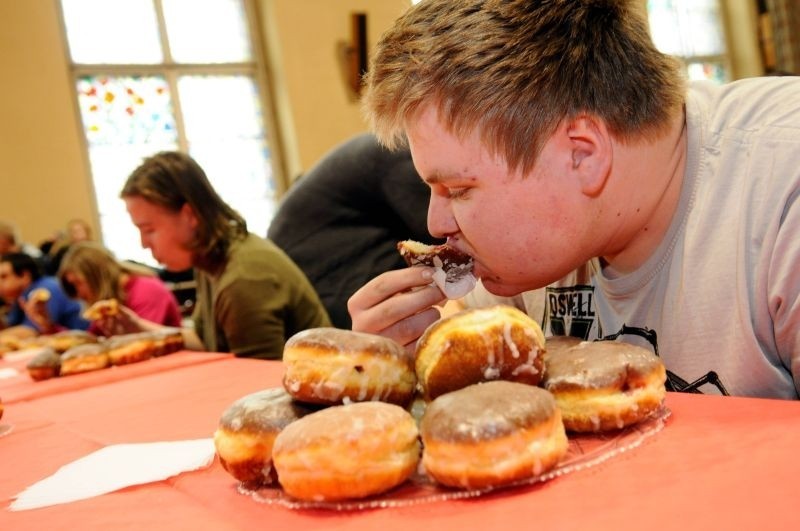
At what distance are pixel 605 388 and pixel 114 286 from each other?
408 cm

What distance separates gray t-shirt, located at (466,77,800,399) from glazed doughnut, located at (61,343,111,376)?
1729 mm

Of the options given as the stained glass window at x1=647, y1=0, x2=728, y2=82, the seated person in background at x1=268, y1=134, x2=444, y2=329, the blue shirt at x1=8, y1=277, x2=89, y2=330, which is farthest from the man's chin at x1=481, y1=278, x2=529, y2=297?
the stained glass window at x1=647, y1=0, x2=728, y2=82

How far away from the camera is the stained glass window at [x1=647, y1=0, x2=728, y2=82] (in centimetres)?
1209

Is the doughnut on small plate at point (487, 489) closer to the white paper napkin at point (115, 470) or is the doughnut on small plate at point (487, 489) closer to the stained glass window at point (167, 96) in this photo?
the white paper napkin at point (115, 470)

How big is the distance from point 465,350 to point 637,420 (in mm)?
198

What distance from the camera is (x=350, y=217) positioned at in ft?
9.91

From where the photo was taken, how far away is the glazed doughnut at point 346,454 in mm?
732

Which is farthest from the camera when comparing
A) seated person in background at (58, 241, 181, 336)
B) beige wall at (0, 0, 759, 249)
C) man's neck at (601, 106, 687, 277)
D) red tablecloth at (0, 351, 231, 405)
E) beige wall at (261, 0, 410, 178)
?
beige wall at (261, 0, 410, 178)

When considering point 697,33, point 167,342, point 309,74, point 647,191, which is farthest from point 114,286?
point 697,33

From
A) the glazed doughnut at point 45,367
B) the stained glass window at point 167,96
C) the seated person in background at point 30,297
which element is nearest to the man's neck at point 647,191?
the glazed doughnut at point 45,367

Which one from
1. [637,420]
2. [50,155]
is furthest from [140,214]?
[50,155]

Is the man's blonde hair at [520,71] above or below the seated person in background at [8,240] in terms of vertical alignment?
above

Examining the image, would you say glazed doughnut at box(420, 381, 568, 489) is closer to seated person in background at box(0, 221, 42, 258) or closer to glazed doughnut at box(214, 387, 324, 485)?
glazed doughnut at box(214, 387, 324, 485)

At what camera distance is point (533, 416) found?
0.73 meters
